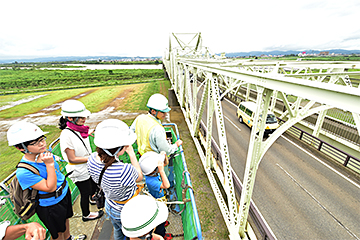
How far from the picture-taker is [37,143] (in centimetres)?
239

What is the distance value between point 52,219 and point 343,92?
187 inches

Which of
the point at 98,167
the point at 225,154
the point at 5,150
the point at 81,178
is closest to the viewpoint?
the point at 98,167

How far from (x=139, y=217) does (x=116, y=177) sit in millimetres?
692

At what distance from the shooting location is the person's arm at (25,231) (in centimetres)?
202

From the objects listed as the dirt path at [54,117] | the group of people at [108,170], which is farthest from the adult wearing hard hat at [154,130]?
the dirt path at [54,117]

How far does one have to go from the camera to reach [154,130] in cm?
301

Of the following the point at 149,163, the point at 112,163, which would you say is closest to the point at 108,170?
the point at 112,163

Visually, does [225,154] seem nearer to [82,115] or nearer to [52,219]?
[82,115]

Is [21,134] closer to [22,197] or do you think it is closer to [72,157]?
[22,197]

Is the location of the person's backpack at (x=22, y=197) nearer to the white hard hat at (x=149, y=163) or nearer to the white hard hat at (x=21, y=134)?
the white hard hat at (x=21, y=134)

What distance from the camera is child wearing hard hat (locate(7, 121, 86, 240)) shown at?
7.36 feet

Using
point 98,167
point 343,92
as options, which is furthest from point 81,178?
point 343,92

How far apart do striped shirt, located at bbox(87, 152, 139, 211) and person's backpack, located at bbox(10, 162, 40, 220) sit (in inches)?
41.8

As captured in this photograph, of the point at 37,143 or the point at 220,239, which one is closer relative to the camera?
the point at 37,143
